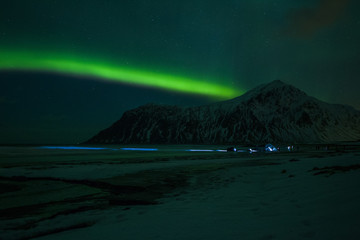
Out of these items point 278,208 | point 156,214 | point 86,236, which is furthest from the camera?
point 156,214

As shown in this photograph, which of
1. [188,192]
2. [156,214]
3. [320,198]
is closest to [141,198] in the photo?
[188,192]

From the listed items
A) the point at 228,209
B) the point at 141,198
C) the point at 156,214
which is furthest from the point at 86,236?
the point at 141,198

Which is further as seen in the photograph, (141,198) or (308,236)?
(141,198)

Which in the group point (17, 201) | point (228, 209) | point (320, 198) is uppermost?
point (320, 198)

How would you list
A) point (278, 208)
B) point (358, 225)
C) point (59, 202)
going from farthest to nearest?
point (59, 202), point (278, 208), point (358, 225)

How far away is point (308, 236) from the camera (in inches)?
181

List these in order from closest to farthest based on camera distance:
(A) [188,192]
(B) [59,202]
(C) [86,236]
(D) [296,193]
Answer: (C) [86,236]
(D) [296,193]
(B) [59,202]
(A) [188,192]

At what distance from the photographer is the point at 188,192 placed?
1176cm

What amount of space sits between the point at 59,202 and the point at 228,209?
7.02 metres

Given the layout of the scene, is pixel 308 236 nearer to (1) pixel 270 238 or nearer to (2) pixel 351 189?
(1) pixel 270 238

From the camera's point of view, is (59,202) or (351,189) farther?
(59,202)

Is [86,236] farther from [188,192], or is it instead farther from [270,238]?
[188,192]

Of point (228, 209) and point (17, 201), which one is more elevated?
point (228, 209)

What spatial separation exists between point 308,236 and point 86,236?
478 cm
